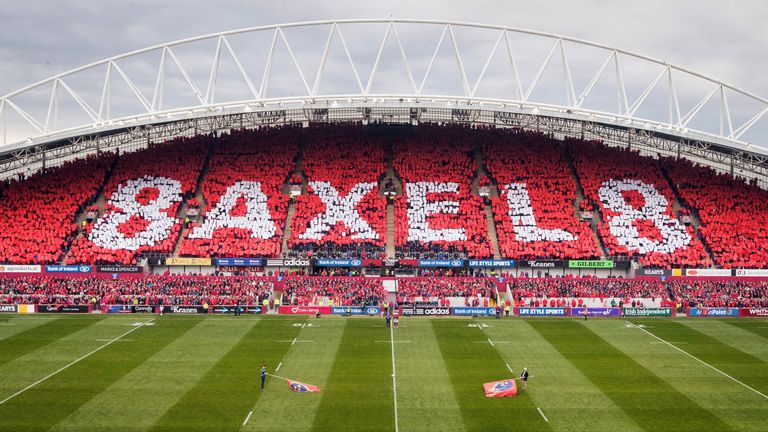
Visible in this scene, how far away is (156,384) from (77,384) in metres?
3.52

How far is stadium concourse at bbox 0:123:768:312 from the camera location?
54.5 m

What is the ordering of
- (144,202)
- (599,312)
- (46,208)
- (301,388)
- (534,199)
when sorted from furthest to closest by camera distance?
(534,199), (144,202), (46,208), (599,312), (301,388)

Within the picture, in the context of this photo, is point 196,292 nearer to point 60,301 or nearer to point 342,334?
point 60,301

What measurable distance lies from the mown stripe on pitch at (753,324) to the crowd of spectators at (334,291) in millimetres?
23813

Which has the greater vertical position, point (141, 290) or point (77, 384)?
point (141, 290)

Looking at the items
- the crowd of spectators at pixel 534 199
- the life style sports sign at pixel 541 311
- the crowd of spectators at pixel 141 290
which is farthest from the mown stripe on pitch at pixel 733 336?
the crowd of spectators at pixel 141 290

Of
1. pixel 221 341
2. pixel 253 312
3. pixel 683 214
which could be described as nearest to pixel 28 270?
pixel 253 312

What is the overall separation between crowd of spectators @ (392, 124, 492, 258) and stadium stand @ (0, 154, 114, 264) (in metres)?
27.1

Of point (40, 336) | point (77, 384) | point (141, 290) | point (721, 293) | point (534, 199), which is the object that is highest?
point (534, 199)

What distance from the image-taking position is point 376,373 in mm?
35688

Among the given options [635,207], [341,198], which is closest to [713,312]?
[635,207]

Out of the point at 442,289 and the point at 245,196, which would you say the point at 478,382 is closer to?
the point at 442,289

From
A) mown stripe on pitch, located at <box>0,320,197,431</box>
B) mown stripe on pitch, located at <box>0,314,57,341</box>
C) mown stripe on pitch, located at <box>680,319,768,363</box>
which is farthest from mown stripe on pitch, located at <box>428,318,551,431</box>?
mown stripe on pitch, located at <box>0,314,57,341</box>

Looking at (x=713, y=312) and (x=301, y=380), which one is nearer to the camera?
(x=301, y=380)
